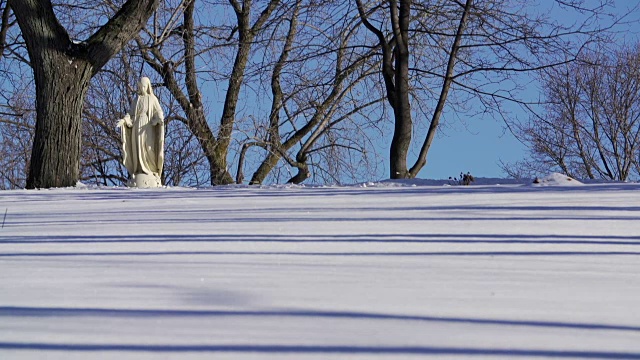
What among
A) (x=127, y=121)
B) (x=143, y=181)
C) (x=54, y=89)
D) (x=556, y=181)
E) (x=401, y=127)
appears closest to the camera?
(x=556, y=181)

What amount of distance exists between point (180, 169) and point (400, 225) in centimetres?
1883

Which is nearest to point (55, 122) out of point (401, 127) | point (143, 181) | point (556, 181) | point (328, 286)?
point (143, 181)

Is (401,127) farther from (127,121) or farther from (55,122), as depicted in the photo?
(55,122)

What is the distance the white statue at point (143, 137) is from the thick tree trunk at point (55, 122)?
1026mm

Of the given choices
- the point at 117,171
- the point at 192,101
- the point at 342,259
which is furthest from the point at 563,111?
the point at 342,259

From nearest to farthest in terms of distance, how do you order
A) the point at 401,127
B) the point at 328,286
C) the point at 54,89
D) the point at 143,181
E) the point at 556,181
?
1. the point at 328,286
2. the point at 556,181
3. the point at 54,89
4. the point at 143,181
5. the point at 401,127

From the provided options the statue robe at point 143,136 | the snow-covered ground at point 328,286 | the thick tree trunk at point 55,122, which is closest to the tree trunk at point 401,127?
the statue robe at point 143,136

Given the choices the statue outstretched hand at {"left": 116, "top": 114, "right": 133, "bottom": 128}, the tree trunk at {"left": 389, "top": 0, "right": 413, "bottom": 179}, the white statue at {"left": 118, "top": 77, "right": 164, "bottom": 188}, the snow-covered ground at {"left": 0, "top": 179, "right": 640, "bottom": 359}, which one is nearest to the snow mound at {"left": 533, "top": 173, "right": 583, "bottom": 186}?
the snow-covered ground at {"left": 0, "top": 179, "right": 640, "bottom": 359}

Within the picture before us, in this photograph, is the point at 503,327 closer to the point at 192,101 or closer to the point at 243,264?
the point at 243,264

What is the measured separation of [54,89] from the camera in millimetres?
11492

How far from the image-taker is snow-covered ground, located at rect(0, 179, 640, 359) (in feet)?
5.88

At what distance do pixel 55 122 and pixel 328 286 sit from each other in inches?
391

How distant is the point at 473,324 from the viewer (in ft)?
6.28

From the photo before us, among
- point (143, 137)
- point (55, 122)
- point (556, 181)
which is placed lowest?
point (556, 181)
